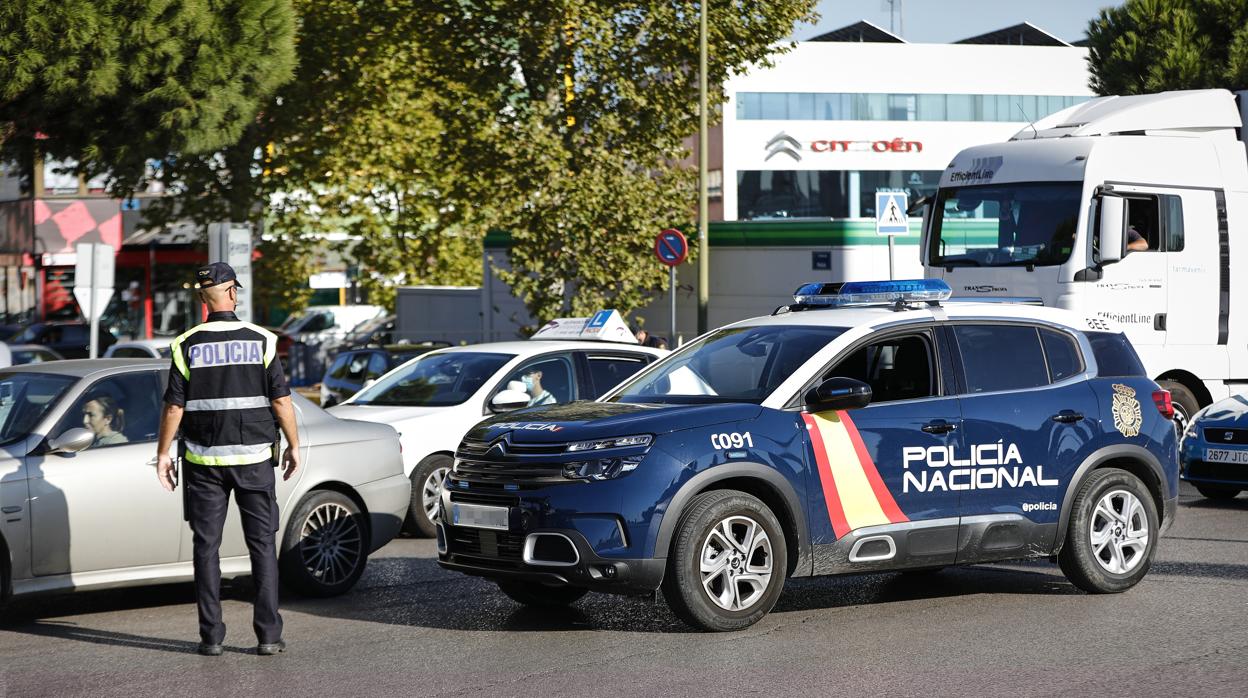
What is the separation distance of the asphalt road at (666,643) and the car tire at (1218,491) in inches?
159

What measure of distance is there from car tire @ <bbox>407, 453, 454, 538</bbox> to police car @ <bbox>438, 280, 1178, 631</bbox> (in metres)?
3.57

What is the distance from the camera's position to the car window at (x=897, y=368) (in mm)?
8461

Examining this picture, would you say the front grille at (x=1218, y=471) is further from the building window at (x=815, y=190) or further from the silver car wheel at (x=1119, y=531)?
the building window at (x=815, y=190)

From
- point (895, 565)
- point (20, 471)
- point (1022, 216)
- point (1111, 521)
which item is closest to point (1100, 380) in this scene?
point (1111, 521)

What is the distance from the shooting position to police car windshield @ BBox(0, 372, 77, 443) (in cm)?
832

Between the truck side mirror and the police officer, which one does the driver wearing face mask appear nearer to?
the police officer

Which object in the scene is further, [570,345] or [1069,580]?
[570,345]

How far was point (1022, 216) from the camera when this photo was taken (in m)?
15.9

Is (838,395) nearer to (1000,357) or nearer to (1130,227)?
(1000,357)

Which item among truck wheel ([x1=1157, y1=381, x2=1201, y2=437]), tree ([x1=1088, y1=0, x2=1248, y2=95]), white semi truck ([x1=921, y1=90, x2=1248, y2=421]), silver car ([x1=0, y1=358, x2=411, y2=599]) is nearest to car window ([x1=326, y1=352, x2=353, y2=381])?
white semi truck ([x1=921, y1=90, x2=1248, y2=421])

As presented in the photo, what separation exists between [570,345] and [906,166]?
54.3m

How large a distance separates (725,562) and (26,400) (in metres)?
3.84

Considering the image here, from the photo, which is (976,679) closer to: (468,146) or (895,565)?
(895,565)

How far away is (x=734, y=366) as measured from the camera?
8547 millimetres
